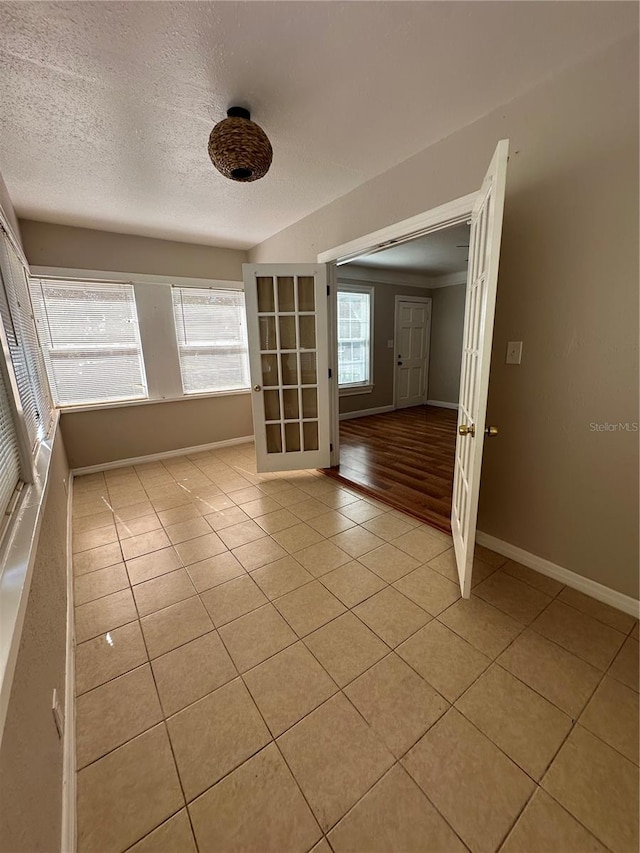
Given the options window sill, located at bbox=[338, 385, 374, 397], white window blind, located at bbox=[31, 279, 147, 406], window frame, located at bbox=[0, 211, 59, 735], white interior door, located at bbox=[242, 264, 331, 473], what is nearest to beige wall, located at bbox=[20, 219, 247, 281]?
white window blind, located at bbox=[31, 279, 147, 406]

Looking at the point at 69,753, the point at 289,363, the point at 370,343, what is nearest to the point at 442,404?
the point at 370,343

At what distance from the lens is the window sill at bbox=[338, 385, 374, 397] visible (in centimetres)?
566

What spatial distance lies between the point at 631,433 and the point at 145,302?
13.8ft

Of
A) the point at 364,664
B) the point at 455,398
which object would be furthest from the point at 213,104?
the point at 455,398

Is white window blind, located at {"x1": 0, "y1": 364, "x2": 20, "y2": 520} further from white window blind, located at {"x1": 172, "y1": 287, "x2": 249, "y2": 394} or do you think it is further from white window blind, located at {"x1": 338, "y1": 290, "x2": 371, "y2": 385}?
white window blind, located at {"x1": 338, "y1": 290, "x2": 371, "y2": 385}

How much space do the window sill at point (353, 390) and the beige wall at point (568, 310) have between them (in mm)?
3630

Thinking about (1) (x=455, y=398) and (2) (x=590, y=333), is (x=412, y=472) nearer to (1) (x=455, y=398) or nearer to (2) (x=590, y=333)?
(2) (x=590, y=333)

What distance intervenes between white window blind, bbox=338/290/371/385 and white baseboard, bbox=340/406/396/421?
0.51m

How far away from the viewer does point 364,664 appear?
1452 millimetres

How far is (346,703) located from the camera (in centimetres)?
130

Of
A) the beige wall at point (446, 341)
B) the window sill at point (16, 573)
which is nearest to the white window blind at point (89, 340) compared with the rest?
the window sill at point (16, 573)

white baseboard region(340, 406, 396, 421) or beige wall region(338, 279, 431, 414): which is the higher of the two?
beige wall region(338, 279, 431, 414)

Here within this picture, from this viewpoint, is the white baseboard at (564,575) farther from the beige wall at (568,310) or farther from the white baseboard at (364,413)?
the white baseboard at (364,413)

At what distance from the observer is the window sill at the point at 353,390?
566 cm
